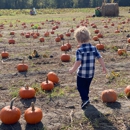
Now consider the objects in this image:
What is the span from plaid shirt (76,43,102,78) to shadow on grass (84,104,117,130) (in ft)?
2.28

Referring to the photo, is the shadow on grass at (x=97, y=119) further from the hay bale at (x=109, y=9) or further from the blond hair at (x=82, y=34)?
the hay bale at (x=109, y=9)

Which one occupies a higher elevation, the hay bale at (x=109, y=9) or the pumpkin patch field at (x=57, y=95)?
the hay bale at (x=109, y=9)

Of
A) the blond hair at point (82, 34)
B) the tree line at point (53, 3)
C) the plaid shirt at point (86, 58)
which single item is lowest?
the tree line at point (53, 3)

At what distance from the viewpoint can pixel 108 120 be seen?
5.23 meters

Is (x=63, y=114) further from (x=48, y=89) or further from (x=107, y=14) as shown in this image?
(x=107, y=14)

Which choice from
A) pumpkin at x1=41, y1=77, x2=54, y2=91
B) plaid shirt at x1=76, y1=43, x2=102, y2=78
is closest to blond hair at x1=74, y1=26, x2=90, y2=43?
plaid shirt at x1=76, y1=43, x2=102, y2=78

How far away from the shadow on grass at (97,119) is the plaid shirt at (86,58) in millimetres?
694

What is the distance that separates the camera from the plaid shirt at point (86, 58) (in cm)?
568

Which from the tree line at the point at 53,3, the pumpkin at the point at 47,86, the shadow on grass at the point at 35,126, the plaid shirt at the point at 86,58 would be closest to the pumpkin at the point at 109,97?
the plaid shirt at the point at 86,58

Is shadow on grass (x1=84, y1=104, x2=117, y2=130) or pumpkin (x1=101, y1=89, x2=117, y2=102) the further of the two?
pumpkin (x1=101, y1=89, x2=117, y2=102)

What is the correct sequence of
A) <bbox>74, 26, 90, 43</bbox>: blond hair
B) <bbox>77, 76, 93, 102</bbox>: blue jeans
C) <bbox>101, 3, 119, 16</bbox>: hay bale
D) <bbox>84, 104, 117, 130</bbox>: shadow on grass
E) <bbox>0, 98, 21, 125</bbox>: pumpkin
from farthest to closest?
<bbox>101, 3, 119, 16</bbox>: hay bale → <bbox>77, 76, 93, 102</bbox>: blue jeans → <bbox>74, 26, 90, 43</bbox>: blond hair → <bbox>0, 98, 21, 125</bbox>: pumpkin → <bbox>84, 104, 117, 130</bbox>: shadow on grass

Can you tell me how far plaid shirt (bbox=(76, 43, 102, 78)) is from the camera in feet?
18.6

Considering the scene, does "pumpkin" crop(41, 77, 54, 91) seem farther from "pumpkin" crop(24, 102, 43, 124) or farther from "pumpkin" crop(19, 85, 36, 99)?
"pumpkin" crop(24, 102, 43, 124)

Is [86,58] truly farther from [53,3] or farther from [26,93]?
[53,3]
